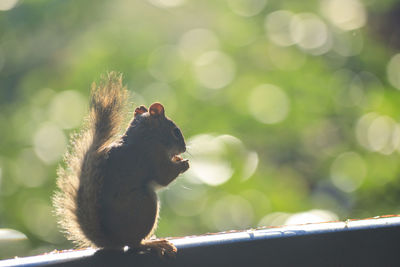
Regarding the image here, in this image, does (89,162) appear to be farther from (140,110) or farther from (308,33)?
(308,33)

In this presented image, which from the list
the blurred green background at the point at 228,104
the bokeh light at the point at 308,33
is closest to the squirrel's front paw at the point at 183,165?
the blurred green background at the point at 228,104

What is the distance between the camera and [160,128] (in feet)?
3.66

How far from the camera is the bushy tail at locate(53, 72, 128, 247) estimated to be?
98 centimetres

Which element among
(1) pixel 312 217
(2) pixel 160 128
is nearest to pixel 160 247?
(2) pixel 160 128

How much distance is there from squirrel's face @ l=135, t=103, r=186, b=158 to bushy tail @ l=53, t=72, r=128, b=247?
0.20 feet

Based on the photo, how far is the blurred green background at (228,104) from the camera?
2215 millimetres

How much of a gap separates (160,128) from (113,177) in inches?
7.7

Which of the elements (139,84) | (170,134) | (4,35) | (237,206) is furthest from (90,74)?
(170,134)

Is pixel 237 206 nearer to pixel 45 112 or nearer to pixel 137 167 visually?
pixel 45 112

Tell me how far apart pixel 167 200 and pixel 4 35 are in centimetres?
109

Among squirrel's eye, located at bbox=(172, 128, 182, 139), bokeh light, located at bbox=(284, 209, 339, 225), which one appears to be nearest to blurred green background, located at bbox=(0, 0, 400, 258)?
bokeh light, located at bbox=(284, 209, 339, 225)

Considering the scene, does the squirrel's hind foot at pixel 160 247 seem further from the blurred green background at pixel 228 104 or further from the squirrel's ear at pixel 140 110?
the blurred green background at pixel 228 104

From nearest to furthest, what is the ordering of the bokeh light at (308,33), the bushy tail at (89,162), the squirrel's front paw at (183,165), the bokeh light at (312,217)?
the bushy tail at (89,162) < the squirrel's front paw at (183,165) < the bokeh light at (312,217) < the bokeh light at (308,33)

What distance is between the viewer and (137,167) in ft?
3.24
